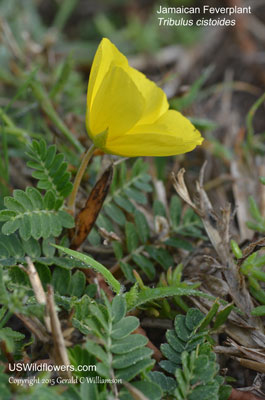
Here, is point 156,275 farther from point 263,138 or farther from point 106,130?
point 263,138

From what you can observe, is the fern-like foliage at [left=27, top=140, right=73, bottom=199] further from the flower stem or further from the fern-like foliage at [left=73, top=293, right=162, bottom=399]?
the fern-like foliage at [left=73, top=293, right=162, bottom=399]

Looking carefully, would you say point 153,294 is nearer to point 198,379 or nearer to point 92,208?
point 198,379

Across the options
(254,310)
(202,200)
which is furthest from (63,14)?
(254,310)

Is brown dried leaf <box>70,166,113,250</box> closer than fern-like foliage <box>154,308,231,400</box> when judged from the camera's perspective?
No

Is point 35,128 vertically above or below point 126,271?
above

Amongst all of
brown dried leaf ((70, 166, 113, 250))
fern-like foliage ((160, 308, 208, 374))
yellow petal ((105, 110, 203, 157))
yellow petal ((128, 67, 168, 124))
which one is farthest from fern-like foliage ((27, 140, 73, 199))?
fern-like foliage ((160, 308, 208, 374))

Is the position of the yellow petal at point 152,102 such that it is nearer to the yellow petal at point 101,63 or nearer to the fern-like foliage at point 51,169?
the yellow petal at point 101,63
